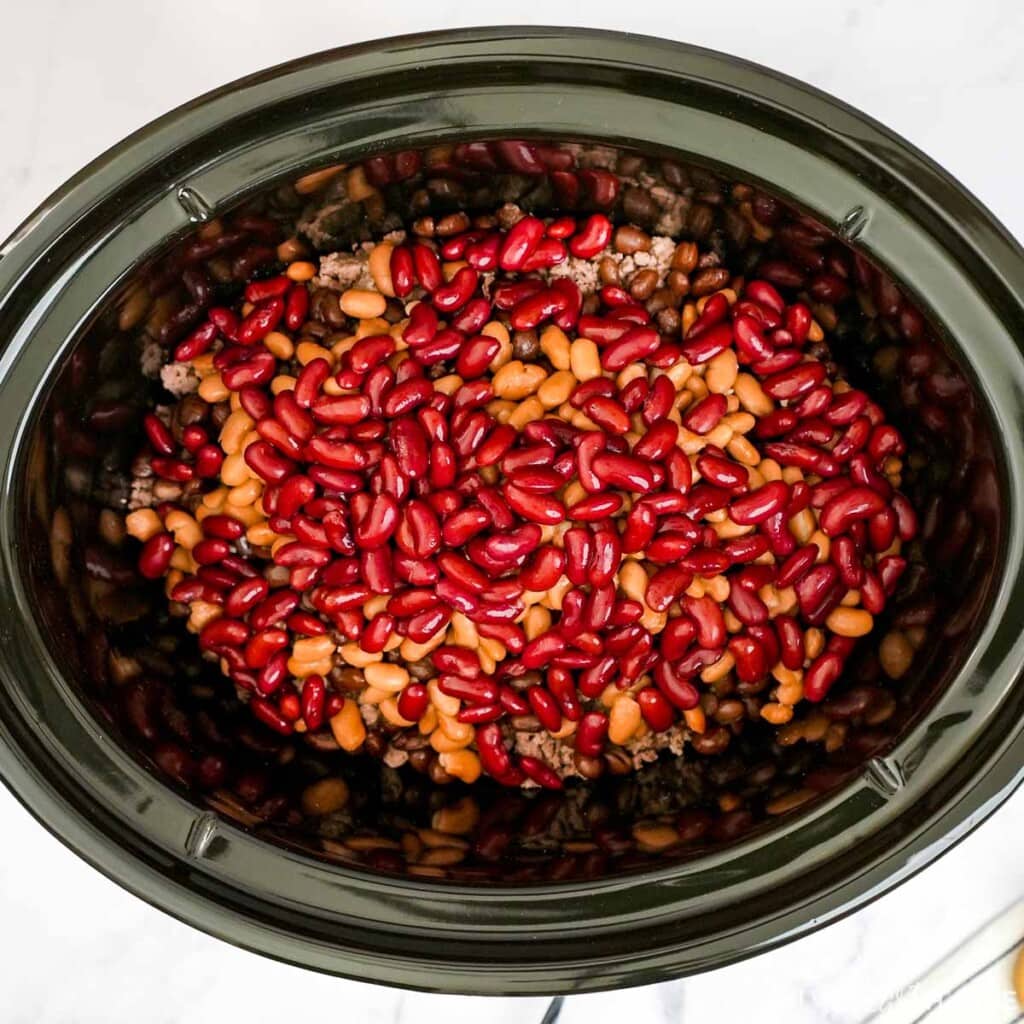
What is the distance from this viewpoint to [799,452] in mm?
754

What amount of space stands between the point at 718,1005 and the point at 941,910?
0.68 feet

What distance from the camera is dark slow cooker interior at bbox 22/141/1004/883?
25.8 inches

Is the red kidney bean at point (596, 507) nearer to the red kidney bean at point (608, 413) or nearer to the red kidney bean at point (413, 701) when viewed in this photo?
the red kidney bean at point (608, 413)

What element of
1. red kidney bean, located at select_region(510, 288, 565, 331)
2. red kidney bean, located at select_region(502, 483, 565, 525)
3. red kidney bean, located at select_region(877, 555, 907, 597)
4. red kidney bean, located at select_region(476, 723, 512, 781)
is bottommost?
red kidney bean, located at select_region(476, 723, 512, 781)

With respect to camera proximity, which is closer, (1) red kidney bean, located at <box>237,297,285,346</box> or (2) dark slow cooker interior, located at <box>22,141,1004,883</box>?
(2) dark slow cooker interior, located at <box>22,141,1004,883</box>

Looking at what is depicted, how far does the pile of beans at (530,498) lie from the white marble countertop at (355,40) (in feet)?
0.72

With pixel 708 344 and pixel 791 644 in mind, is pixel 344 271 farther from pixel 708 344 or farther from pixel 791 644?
pixel 791 644

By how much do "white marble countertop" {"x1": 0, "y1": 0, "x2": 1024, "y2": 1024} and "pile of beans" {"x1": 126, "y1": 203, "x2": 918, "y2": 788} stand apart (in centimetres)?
22

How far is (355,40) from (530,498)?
0.45 meters

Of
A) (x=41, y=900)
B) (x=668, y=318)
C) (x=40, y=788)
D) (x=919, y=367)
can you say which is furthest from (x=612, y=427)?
(x=41, y=900)

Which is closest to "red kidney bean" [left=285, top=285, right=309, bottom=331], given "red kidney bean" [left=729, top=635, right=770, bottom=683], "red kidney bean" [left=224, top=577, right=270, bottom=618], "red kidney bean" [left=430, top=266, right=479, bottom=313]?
"red kidney bean" [left=430, top=266, right=479, bottom=313]

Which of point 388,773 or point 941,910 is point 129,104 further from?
point 941,910

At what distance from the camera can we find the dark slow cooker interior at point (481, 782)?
655 millimetres

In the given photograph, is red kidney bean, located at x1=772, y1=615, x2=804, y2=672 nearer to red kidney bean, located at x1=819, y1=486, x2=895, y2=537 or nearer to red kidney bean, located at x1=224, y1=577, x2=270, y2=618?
red kidney bean, located at x1=819, y1=486, x2=895, y2=537
